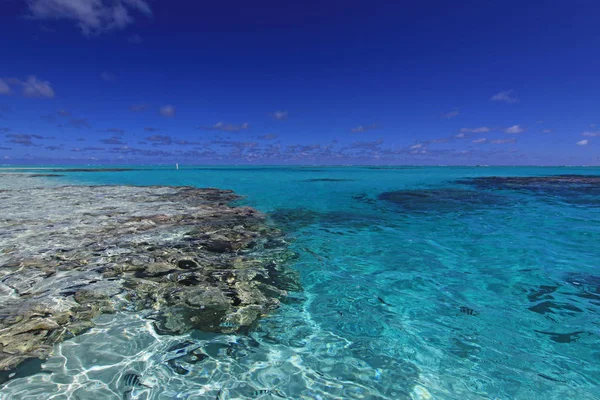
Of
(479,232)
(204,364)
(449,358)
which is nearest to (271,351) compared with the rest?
(204,364)

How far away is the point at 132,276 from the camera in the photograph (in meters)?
8.67

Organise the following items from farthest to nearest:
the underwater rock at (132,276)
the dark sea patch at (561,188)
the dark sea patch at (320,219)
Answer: the dark sea patch at (561,188) → the dark sea patch at (320,219) → the underwater rock at (132,276)

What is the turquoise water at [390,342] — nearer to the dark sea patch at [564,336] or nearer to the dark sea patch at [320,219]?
the dark sea patch at [564,336]

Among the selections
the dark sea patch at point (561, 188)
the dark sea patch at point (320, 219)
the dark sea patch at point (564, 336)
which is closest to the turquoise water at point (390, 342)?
the dark sea patch at point (564, 336)

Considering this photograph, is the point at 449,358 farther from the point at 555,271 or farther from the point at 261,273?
the point at 555,271

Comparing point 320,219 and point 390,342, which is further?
point 320,219

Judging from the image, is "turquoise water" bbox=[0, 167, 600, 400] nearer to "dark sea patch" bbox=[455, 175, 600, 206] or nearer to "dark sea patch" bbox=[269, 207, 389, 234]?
"dark sea patch" bbox=[269, 207, 389, 234]

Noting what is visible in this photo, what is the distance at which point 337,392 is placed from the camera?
461 cm

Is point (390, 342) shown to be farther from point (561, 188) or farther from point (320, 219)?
point (561, 188)

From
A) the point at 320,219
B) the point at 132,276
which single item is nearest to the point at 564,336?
the point at 132,276

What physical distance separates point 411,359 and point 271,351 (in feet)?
8.76

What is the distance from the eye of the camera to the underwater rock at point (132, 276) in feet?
20.5

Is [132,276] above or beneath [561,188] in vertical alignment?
beneath

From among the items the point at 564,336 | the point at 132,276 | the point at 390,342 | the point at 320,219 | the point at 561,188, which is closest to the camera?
the point at 390,342
